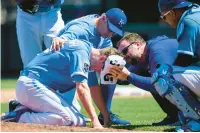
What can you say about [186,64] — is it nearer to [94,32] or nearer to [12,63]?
[94,32]

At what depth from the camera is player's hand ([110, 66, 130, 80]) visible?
7.37 m

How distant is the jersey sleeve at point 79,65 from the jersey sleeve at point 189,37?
101 cm

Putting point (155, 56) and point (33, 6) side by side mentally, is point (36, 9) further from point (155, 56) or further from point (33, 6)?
point (155, 56)

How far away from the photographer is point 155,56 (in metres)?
7.55

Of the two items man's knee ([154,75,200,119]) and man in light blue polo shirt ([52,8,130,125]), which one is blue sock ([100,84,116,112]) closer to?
man in light blue polo shirt ([52,8,130,125])

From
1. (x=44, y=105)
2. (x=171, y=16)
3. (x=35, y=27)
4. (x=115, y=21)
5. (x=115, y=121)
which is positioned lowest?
(x=115, y=121)

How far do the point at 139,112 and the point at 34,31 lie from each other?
216cm

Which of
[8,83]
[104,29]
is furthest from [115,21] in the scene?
[8,83]

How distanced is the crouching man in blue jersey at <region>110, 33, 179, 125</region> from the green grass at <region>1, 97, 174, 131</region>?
437 millimetres

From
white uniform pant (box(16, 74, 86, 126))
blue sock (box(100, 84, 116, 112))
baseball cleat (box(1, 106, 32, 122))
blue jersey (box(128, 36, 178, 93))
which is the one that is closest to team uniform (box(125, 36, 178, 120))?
blue jersey (box(128, 36, 178, 93))

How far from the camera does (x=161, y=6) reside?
23.9 ft

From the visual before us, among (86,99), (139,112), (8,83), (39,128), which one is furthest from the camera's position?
(8,83)

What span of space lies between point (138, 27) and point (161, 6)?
13490 millimetres

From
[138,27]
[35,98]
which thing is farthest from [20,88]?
[138,27]
